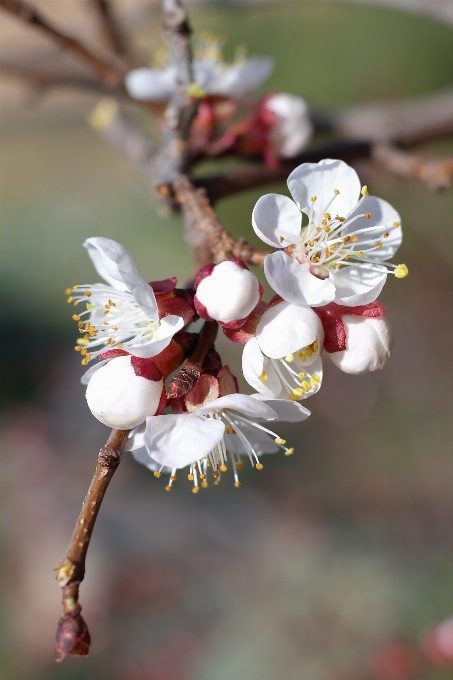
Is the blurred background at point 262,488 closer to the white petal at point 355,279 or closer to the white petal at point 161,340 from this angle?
the white petal at point 355,279

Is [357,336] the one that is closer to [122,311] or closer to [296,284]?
[296,284]

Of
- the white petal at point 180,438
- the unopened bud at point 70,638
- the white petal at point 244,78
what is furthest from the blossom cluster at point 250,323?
the white petal at point 244,78

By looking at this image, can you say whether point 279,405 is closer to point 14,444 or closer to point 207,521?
point 207,521

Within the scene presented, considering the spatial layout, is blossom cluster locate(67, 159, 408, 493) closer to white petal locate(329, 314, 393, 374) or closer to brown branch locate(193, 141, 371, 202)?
white petal locate(329, 314, 393, 374)

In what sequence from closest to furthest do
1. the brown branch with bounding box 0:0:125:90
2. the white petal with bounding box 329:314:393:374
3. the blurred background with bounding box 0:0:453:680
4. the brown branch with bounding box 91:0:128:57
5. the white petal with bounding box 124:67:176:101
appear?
the white petal with bounding box 329:314:393:374 < the brown branch with bounding box 0:0:125:90 < the white petal with bounding box 124:67:176:101 < the brown branch with bounding box 91:0:128:57 < the blurred background with bounding box 0:0:453:680

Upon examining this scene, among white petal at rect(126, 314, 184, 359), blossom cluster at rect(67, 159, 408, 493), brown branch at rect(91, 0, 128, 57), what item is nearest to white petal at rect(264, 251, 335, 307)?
blossom cluster at rect(67, 159, 408, 493)

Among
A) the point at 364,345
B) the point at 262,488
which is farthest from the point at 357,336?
the point at 262,488

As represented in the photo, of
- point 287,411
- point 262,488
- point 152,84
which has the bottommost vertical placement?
point 262,488
